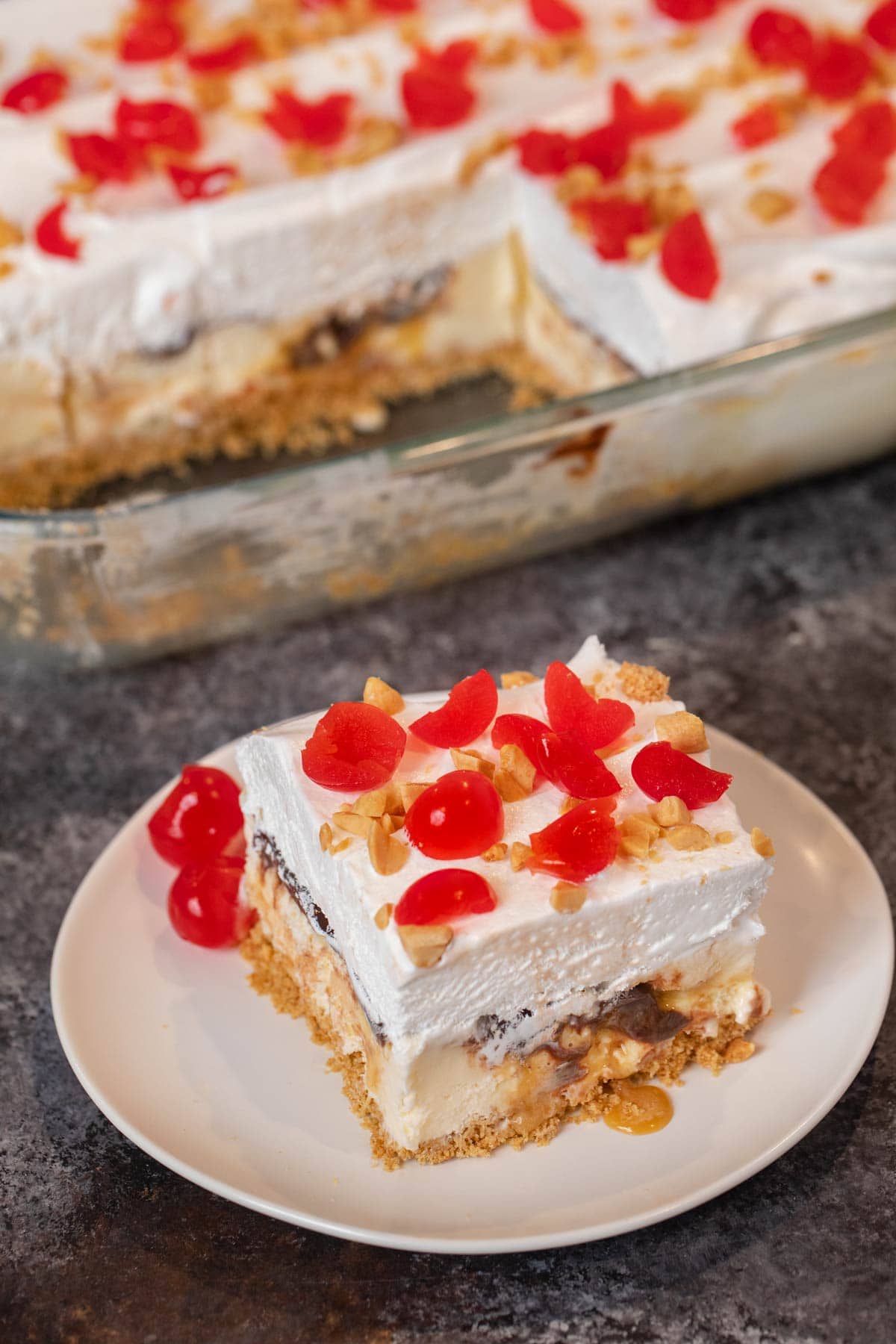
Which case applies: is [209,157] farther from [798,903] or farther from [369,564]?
[798,903]

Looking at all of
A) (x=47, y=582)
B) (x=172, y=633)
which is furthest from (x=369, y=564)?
(x=47, y=582)

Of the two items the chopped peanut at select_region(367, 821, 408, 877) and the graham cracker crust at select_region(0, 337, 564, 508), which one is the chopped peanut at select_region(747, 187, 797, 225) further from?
the chopped peanut at select_region(367, 821, 408, 877)

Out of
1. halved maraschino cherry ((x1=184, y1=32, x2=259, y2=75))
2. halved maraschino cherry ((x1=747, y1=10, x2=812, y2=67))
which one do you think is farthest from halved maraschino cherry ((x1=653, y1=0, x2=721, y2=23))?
halved maraschino cherry ((x1=184, y1=32, x2=259, y2=75))

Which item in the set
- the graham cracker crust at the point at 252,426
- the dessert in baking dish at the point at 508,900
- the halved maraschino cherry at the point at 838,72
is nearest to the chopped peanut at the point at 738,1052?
the dessert in baking dish at the point at 508,900

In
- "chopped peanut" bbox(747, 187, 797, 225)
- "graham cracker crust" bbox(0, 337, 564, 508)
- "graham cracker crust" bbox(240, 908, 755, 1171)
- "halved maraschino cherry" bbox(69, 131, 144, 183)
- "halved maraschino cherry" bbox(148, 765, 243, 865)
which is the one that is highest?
"halved maraschino cherry" bbox(69, 131, 144, 183)

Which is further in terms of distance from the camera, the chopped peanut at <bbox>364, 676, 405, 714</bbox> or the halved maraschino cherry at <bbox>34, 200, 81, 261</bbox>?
the halved maraschino cherry at <bbox>34, 200, 81, 261</bbox>

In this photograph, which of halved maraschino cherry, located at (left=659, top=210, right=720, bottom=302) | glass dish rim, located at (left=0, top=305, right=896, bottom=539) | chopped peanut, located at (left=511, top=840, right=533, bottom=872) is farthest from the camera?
halved maraschino cherry, located at (left=659, top=210, right=720, bottom=302)
